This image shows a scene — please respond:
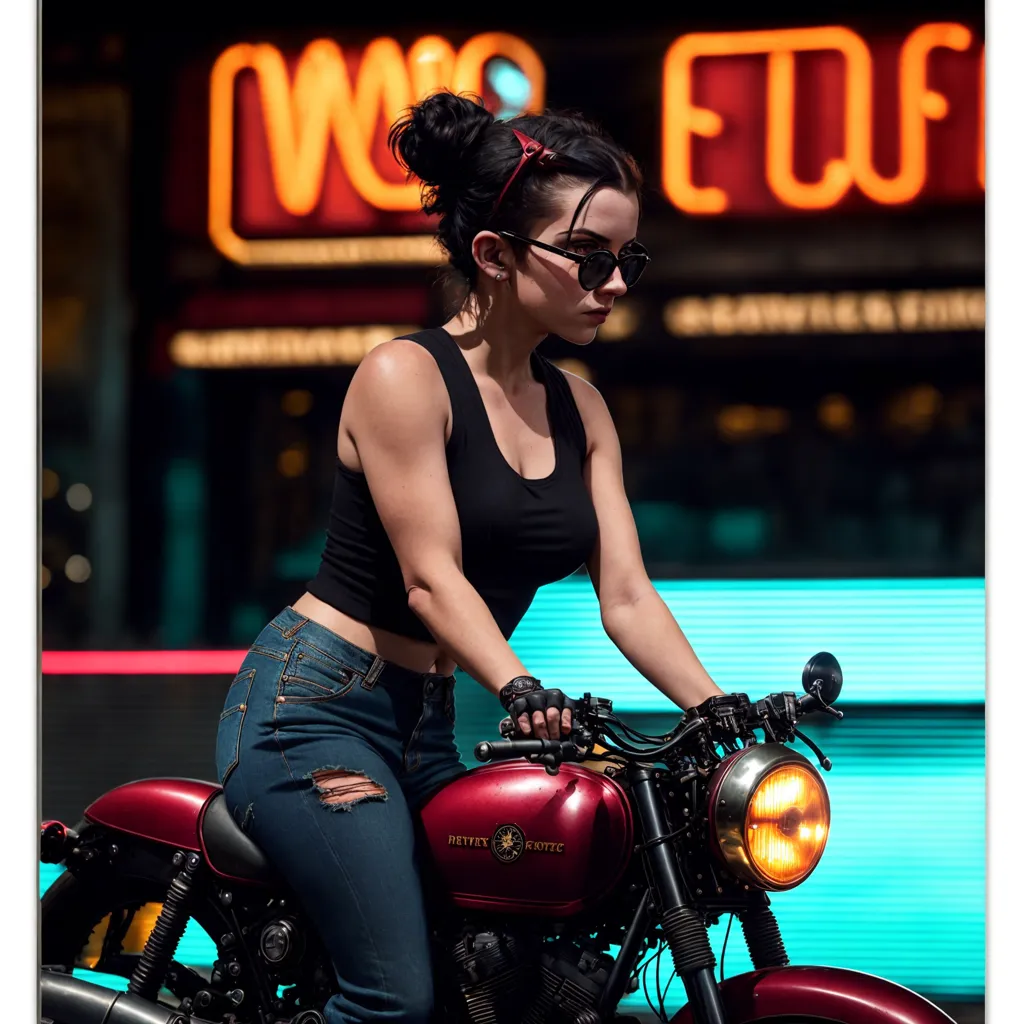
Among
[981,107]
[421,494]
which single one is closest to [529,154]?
[421,494]

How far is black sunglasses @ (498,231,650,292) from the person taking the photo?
2.31 metres

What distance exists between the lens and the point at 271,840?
2.30 m

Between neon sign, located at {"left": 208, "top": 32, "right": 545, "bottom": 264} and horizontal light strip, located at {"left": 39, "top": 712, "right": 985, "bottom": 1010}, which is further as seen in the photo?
neon sign, located at {"left": 208, "top": 32, "right": 545, "bottom": 264}

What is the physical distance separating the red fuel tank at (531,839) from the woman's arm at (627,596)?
33 cm

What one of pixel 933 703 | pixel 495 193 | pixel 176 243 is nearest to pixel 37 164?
pixel 176 243

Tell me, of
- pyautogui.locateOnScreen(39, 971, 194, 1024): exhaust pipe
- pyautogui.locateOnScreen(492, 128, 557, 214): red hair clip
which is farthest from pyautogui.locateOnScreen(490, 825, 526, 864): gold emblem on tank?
pyautogui.locateOnScreen(492, 128, 557, 214): red hair clip

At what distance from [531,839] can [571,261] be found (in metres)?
1.00

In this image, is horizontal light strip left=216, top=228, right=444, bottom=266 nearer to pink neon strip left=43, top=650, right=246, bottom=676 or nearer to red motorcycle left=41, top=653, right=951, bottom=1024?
pink neon strip left=43, top=650, right=246, bottom=676

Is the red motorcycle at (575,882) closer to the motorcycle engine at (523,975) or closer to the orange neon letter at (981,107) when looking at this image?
the motorcycle engine at (523,975)

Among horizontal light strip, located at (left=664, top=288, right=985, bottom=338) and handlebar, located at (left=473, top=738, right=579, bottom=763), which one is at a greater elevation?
horizontal light strip, located at (left=664, top=288, right=985, bottom=338)

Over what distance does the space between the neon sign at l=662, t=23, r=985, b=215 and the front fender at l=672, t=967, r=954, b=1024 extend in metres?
3.17

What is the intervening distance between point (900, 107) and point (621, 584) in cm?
271

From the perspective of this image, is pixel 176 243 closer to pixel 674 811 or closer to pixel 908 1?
pixel 908 1
